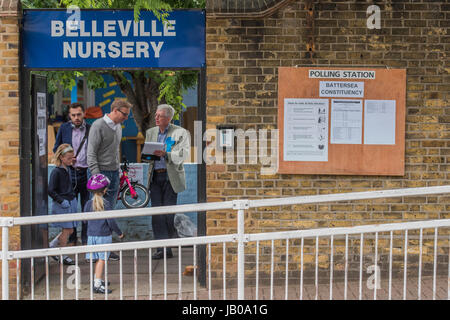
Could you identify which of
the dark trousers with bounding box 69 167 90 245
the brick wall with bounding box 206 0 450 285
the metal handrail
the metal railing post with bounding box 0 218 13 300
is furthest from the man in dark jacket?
the metal handrail

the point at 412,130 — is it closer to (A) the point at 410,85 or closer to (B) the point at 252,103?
(A) the point at 410,85

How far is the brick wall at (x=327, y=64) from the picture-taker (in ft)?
23.1

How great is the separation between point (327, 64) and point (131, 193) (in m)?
3.50

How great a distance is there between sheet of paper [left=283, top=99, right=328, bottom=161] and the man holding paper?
6.06 ft

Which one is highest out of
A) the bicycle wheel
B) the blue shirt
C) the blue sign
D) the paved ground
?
the blue sign

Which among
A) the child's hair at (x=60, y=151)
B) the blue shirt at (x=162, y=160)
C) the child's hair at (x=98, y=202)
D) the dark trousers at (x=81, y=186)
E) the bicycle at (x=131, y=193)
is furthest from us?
the bicycle at (x=131, y=193)

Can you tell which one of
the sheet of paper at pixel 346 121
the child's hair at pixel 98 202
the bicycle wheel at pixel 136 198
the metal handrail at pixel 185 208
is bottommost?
the bicycle wheel at pixel 136 198

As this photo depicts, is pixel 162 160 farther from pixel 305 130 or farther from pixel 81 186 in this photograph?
pixel 305 130

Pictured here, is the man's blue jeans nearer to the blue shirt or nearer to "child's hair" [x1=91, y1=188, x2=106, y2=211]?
the blue shirt

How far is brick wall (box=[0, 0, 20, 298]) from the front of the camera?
273 inches

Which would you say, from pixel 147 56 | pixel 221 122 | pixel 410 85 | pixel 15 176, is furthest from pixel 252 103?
pixel 15 176

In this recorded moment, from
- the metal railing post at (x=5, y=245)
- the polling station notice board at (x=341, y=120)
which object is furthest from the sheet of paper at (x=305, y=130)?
the metal railing post at (x=5, y=245)

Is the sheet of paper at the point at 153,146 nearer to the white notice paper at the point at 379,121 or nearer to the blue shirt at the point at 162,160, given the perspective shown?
the blue shirt at the point at 162,160

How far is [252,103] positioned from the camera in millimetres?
7070
